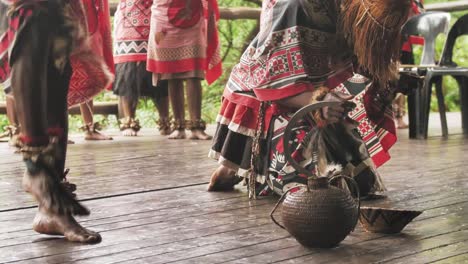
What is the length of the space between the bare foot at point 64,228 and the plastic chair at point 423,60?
367cm

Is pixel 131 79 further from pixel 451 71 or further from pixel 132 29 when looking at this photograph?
pixel 451 71

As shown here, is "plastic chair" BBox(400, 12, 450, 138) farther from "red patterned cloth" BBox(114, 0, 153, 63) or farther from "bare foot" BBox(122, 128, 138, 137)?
"bare foot" BBox(122, 128, 138, 137)

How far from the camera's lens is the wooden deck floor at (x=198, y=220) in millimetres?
2252

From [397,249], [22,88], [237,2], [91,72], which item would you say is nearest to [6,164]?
[91,72]

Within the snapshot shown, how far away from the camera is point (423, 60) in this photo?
237 inches

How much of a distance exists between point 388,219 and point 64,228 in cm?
91

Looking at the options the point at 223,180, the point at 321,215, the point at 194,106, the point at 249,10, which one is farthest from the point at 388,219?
the point at 249,10

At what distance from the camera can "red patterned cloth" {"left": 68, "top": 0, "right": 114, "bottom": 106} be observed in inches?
101

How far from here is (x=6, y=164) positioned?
446cm

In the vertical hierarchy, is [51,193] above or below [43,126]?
below

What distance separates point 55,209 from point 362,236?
869 millimetres

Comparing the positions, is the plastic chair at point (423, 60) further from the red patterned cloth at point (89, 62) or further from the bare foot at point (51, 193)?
the bare foot at point (51, 193)

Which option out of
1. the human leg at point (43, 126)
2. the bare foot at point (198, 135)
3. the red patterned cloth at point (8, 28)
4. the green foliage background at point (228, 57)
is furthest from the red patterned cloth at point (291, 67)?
the green foliage background at point (228, 57)

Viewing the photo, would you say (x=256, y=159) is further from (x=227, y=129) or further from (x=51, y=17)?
(x=51, y=17)
